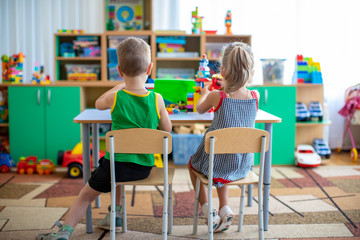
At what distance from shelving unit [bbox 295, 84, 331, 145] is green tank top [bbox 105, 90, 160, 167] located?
241 centimetres

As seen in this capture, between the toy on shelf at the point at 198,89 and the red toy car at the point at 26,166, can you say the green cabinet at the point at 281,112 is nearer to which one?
the toy on shelf at the point at 198,89

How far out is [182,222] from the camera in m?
2.38

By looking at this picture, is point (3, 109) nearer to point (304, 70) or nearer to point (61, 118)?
point (61, 118)

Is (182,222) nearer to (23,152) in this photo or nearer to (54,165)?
(54,165)

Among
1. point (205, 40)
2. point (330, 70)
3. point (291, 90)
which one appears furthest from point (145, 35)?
point (330, 70)

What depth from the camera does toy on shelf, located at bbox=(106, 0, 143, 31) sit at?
3859mm

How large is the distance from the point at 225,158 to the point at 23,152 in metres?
2.37

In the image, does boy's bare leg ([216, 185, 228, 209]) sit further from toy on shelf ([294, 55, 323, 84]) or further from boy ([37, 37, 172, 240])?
toy on shelf ([294, 55, 323, 84])

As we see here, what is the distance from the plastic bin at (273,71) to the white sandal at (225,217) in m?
1.93

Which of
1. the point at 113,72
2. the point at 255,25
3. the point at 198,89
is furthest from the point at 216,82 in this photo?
the point at 255,25

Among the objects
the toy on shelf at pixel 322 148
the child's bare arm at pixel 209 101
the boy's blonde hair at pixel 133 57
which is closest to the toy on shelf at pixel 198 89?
the child's bare arm at pixel 209 101

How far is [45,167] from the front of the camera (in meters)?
3.49

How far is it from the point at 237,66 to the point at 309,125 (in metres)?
2.17

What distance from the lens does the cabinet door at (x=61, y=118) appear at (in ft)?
12.1
